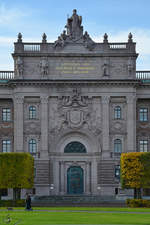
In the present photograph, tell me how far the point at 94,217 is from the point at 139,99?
122 ft

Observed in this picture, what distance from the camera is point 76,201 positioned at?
2670 inches

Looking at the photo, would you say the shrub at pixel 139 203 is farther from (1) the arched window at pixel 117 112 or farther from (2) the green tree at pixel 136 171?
(1) the arched window at pixel 117 112

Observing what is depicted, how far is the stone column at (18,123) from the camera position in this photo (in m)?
76.6

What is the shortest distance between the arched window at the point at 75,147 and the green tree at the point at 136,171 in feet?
Answer: 36.3

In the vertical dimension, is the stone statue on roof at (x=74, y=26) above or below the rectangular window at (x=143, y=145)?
above

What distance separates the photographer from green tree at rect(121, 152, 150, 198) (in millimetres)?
67000

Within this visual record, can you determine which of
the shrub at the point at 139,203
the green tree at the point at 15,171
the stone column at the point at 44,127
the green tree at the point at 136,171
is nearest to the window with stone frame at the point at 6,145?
the stone column at the point at 44,127

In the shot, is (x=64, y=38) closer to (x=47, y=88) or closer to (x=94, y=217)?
(x=47, y=88)

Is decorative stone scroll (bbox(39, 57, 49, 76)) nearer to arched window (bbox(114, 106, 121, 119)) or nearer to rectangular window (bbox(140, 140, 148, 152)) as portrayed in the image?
arched window (bbox(114, 106, 121, 119))

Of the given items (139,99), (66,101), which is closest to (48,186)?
(66,101)

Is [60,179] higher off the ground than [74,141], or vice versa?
[74,141]

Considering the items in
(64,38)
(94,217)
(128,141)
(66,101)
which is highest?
(64,38)

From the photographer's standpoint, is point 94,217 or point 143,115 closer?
point 94,217

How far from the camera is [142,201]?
200ft
